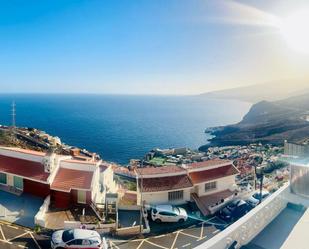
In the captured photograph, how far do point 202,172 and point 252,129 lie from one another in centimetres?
8451

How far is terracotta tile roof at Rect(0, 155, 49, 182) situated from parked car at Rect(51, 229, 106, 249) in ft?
18.3

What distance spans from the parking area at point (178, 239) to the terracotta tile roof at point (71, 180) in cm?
431

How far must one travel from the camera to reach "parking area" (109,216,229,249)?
1537 cm

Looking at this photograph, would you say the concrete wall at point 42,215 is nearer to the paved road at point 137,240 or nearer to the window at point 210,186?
the paved road at point 137,240

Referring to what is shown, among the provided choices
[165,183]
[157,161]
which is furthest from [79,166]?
[157,161]

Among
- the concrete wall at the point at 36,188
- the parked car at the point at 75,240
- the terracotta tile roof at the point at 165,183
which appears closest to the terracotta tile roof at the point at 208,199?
the terracotta tile roof at the point at 165,183

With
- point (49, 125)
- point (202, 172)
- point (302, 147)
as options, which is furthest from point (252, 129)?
point (302, 147)

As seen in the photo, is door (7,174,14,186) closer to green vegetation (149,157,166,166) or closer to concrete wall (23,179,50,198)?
concrete wall (23,179,50,198)

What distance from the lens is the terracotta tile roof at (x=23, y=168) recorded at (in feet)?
63.1

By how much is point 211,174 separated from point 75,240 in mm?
12185

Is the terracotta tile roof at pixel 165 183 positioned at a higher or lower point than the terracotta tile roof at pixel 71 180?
lower

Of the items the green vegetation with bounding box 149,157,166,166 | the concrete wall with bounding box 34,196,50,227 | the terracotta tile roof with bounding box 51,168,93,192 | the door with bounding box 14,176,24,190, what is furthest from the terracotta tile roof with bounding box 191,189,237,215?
the green vegetation with bounding box 149,157,166,166

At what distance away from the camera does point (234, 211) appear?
64.3 feet

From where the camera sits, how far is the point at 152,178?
2119 centimetres
